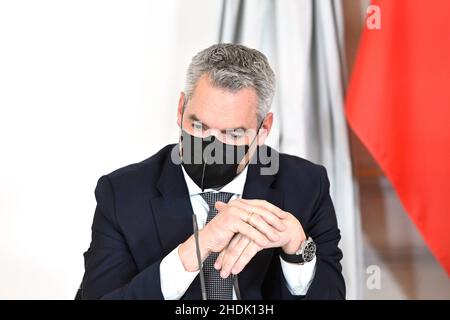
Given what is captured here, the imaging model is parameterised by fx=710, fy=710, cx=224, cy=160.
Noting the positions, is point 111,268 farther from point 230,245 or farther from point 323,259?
point 323,259

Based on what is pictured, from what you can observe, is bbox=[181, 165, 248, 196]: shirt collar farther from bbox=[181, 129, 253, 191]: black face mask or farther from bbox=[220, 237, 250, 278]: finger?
bbox=[220, 237, 250, 278]: finger

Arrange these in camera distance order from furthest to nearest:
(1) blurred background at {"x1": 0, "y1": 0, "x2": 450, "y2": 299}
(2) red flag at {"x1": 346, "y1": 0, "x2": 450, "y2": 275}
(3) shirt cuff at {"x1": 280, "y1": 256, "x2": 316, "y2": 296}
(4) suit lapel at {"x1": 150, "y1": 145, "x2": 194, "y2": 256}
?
(1) blurred background at {"x1": 0, "y1": 0, "x2": 450, "y2": 299} < (2) red flag at {"x1": 346, "y1": 0, "x2": 450, "y2": 275} < (4) suit lapel at {"x1": 150, "y1": 145, "x2": 194, "y2": 256} < (3) shirt cuff at {"x1": 280, "y1": 256, "x2": 316, "y2": 296}

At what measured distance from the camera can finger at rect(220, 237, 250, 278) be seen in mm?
1401

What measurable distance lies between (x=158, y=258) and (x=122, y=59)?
3.22ft

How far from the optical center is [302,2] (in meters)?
2.26

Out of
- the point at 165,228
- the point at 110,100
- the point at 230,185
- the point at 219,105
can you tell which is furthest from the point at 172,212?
the point at 110,100

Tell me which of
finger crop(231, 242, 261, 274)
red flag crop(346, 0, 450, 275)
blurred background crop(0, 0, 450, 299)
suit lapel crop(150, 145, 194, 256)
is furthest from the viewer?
blurred background crop(0, 0, 450, 299)

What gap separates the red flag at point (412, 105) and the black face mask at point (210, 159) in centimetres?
71

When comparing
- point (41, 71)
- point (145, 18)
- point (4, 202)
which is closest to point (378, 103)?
point (145, 18)

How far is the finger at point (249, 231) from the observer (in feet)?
4.59

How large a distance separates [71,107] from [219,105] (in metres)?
0.93

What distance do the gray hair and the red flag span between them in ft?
2.16

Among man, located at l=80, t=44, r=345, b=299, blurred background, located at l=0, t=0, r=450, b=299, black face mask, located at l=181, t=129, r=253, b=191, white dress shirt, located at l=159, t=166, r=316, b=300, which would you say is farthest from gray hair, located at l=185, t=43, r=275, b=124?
blurred background, located at l=0, t=0, r=450, b=299

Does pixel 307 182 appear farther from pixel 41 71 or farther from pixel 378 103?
pixel 41 71
